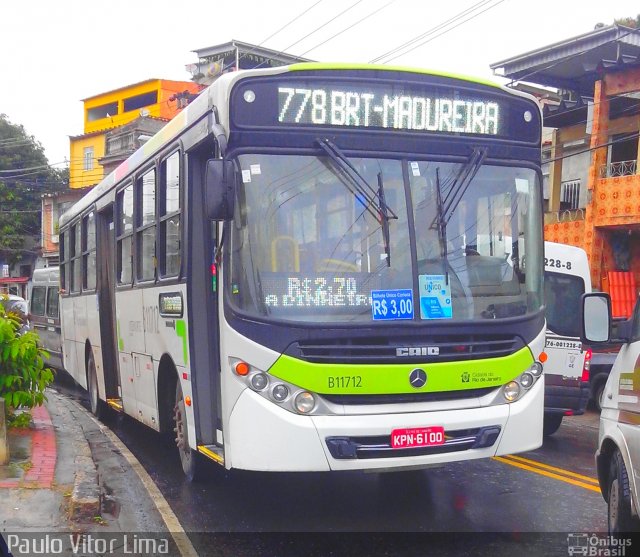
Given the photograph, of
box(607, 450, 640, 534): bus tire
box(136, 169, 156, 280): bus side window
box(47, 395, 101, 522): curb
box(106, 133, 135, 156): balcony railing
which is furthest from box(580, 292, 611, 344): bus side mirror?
box(106, 133, 135, 156): balcony railing

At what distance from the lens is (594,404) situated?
592 inches

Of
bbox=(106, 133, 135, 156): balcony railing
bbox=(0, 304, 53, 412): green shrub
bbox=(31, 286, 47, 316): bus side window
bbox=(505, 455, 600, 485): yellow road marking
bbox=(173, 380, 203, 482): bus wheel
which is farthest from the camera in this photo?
bbox=(106, 133, 135, 156): balcony railing

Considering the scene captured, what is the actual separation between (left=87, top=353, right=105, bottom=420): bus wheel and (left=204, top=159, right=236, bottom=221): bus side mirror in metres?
7.41

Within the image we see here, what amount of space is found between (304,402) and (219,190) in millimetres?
1599

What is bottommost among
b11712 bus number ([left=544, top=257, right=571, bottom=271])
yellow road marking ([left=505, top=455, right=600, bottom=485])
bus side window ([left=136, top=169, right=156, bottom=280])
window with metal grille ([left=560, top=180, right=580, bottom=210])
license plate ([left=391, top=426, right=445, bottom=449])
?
yellow road marking ([left=505, top=455, right=600, bottom=485])

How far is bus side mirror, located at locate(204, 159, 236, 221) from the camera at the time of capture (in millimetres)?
6008

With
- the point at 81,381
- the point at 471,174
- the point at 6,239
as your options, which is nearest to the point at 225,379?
the point at 471,174

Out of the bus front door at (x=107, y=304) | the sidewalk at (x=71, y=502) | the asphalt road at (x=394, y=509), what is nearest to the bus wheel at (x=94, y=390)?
the bus front door at (x=107, y=304)

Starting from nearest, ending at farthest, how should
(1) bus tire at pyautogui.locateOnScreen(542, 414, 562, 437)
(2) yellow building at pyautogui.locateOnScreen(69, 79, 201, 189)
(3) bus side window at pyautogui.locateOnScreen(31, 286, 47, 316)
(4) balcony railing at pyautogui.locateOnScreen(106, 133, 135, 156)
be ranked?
(1) bus tire at pyautogui.locateOnScreen(542, 414, 562, 437) → (3) bus side window at pyautogui.locateOnScreen(31, 286, 47, 316) → (4) balcony railing at pyautogui.locateOnScreen(106, 133, 135, 156) → (2) yellow building at pyautogui.locateOnScreen(69, 79, 201, 189)

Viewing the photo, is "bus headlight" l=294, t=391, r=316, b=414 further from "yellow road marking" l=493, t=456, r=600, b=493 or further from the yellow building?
the yellow building

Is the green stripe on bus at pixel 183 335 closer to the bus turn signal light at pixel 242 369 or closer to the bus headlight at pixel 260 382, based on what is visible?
the bus turn signal light at pixel 242 369

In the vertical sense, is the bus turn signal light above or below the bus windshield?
below

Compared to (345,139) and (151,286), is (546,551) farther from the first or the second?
(151,286)

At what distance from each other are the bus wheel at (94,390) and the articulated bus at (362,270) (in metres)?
6.07
